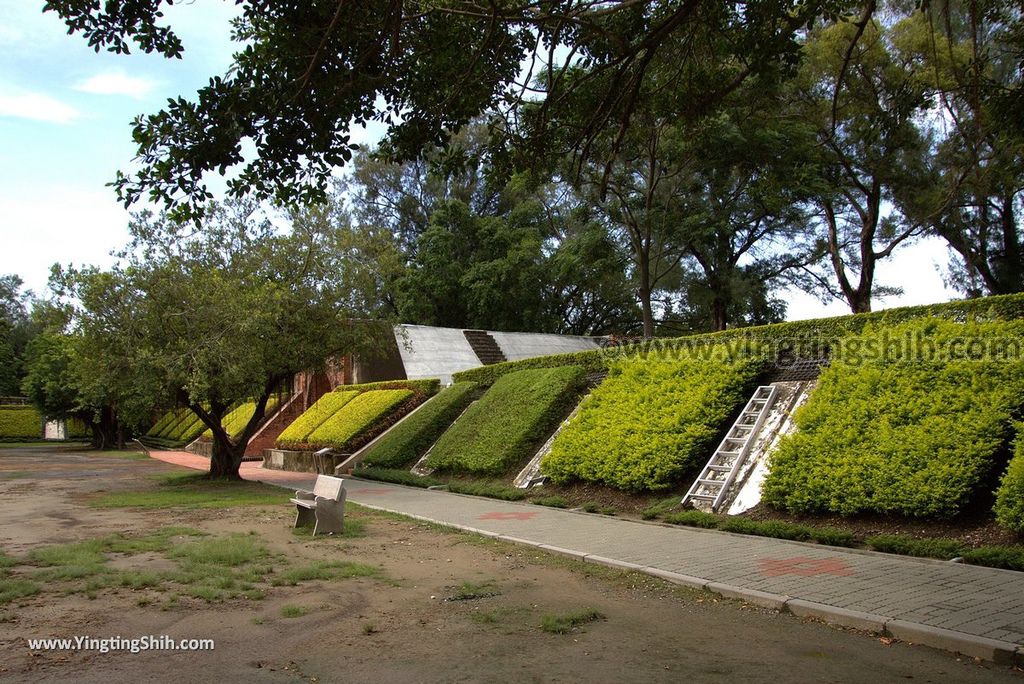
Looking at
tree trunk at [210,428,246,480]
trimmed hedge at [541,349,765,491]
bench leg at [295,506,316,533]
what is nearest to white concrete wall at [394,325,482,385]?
tree trunk at [210,428,246,480]

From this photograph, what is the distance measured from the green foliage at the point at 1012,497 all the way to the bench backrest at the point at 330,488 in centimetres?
693

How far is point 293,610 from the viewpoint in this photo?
527 cm

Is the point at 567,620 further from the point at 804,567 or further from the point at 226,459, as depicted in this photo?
the point at 226,459

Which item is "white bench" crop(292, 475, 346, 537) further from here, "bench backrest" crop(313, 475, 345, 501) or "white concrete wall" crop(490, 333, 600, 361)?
"white concrete wall" crop(490, 333, 600, 361)

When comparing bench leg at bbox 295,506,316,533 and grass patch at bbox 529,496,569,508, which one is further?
grass patch at bbox 529,496,569,508

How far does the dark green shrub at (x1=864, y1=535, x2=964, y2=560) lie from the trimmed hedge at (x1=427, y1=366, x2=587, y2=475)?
24.3 ft

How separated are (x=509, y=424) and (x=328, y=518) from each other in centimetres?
636

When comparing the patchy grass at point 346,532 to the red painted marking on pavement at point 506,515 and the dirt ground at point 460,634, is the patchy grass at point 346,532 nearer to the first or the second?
the dirt ground at point 460,634

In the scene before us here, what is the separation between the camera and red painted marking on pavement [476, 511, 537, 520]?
1027cm

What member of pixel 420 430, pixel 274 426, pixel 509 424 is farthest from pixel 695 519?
pixel 274 426

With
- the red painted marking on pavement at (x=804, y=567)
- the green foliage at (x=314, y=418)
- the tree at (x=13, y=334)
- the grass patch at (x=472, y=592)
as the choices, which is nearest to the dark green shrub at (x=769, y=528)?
the red painted marking on pavement at (x=804, y=567)

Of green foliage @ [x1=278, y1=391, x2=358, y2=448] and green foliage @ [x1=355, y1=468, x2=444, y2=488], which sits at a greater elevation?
green foliage @ [x1=278, y1=391, x2=358, y2=448]

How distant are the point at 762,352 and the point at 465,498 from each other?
5.50 m

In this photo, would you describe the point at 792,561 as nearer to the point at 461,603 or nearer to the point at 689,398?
the point at 461,603
